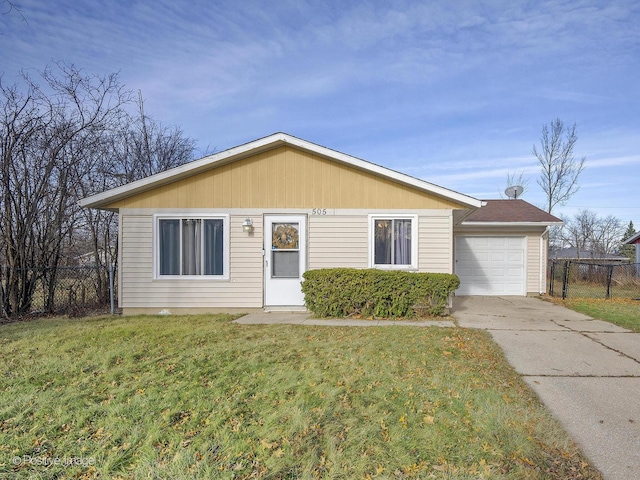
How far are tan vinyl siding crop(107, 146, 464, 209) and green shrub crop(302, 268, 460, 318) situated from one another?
1616 mm

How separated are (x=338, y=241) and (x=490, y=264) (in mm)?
6084

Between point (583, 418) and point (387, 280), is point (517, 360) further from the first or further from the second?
point (387, 280)

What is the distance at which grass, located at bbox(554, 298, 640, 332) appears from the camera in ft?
24.3

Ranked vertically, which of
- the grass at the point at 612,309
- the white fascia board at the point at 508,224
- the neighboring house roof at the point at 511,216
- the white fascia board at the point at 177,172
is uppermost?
the white fascia board at the point at 177,172

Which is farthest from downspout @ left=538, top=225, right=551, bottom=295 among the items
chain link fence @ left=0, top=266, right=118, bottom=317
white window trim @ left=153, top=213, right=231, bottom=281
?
chain link fence @ left=0, top=266, right=118, bottom=317

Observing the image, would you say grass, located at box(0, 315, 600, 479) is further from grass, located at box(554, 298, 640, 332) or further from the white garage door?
the white garage door

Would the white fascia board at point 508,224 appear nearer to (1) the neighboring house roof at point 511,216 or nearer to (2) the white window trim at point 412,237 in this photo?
(1) the neighboring house roof at point 511,216

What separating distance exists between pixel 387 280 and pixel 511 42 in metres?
7.49

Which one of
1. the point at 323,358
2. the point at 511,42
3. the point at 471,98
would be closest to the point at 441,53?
the point at 511,42

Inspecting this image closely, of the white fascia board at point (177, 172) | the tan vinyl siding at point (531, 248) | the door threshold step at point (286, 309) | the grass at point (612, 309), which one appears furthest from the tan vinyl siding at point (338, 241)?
the tan vinyl siding at point (531, 248)

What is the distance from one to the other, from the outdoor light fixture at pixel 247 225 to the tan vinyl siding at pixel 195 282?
10 centimetres

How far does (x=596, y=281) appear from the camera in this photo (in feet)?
47.3

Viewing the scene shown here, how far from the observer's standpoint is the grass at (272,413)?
2.44 meters

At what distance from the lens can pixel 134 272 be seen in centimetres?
837
